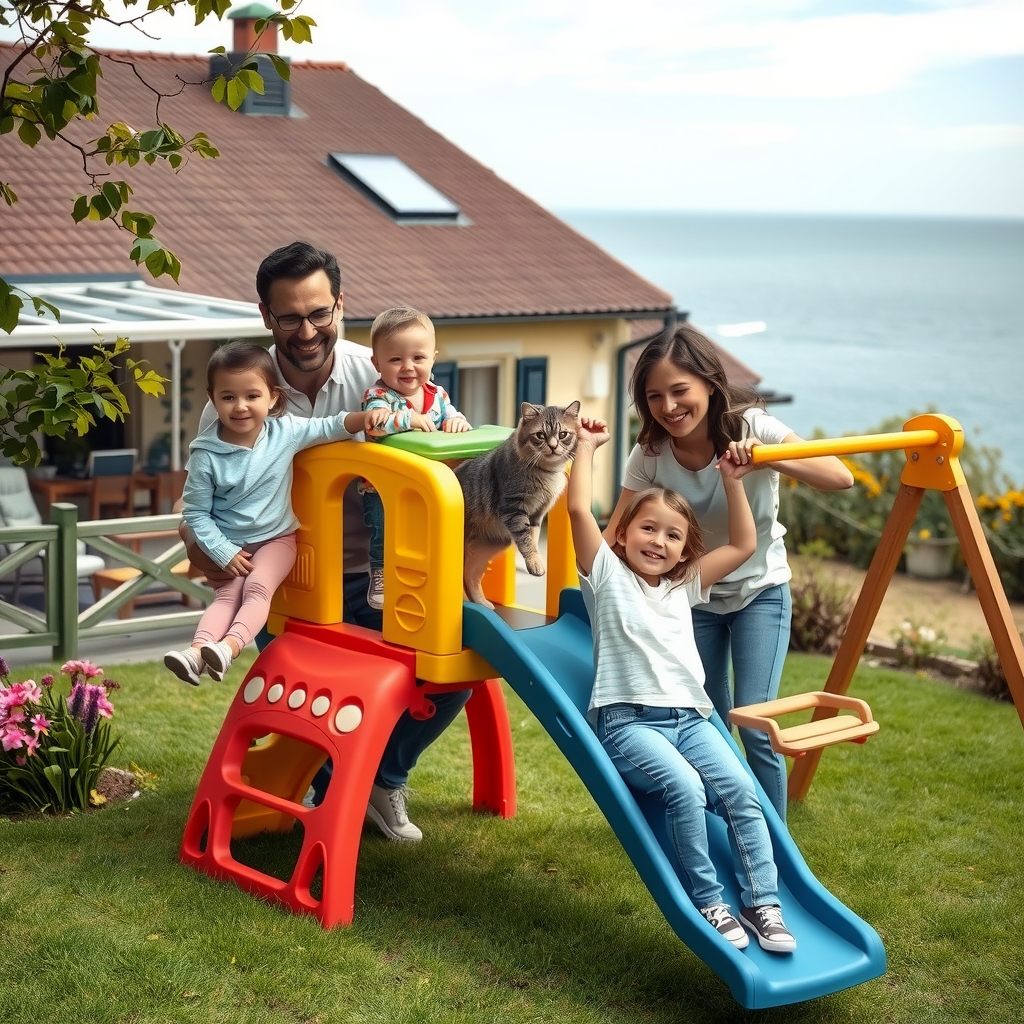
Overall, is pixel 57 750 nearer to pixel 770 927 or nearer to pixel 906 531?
pixel 770 927

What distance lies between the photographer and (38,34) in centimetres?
415

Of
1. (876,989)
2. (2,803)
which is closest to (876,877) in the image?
(876,989)

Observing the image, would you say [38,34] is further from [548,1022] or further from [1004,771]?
[1004,771]

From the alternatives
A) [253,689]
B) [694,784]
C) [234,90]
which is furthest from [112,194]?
[694,784]

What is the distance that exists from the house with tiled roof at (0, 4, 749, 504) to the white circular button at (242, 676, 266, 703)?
725cm

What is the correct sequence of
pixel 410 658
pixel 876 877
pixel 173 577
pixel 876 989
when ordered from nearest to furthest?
pixel 876 989 < pixel 410 658 < pixel 876 877 < pixel 173 577

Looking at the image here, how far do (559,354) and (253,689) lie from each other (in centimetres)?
1057

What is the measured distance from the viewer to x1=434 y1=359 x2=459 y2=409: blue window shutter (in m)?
14.0

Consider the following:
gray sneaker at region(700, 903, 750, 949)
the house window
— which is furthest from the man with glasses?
the house window

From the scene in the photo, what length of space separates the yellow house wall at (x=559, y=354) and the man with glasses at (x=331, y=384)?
896 centimetres

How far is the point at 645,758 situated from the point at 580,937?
0.86 m

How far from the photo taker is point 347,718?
468 cm

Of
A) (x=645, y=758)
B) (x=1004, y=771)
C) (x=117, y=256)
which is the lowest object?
(x=1004, y=771)

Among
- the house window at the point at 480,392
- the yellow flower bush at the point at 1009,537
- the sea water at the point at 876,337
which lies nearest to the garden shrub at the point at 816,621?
the yellow flower bush at the point at 1009,537
